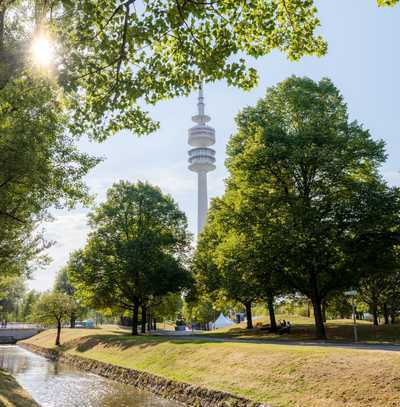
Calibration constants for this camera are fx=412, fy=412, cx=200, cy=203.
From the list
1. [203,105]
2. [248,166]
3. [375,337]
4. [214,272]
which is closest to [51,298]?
[214,272]

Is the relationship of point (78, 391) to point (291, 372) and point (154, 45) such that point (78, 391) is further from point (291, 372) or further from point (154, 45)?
point (154, 45)

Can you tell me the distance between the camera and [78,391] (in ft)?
71.3

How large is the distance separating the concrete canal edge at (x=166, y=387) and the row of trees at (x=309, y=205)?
9835mm

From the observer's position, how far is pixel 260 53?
10.7 meters

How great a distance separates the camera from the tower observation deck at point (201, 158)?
172125 millimetres

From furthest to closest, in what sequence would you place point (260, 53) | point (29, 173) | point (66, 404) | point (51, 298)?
1. point (51, 298)
2. point (66, 404)
3. point (29, 173)
4. point (260, 53)

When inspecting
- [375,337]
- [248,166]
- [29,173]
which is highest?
[248,166]

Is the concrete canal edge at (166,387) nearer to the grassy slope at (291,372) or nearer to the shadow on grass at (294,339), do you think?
the grassy slope at (291,372)

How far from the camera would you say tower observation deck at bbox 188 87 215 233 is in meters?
172

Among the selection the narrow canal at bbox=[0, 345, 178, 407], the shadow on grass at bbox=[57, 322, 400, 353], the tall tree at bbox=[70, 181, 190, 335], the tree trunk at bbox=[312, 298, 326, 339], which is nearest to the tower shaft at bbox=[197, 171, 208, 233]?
the tall tree at bbox=[70, 181, 190, 335]

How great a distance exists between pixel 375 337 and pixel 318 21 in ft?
76.1

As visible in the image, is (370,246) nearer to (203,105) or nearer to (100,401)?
(100,401)

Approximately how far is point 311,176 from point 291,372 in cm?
1723

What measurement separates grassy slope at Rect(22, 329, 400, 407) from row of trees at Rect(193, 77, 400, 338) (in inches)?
306
